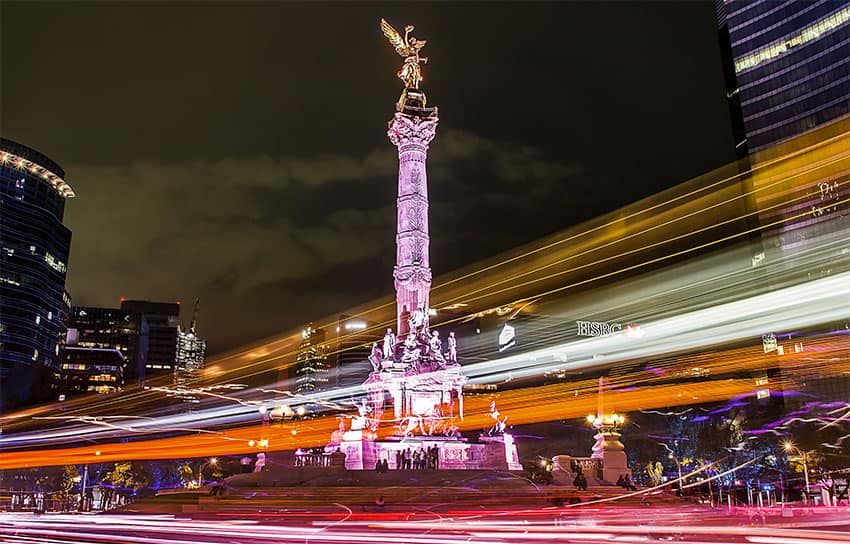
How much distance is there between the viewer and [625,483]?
23.6m

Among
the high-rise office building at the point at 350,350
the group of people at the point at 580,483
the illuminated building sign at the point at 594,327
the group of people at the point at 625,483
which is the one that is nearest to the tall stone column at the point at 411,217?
the group of people at the point at 625,483

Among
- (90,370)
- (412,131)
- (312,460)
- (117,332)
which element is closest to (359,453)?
(312,460)

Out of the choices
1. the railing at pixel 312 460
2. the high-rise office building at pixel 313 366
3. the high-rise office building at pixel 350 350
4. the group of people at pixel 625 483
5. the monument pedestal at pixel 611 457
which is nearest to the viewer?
the group of people at pixel 625 483

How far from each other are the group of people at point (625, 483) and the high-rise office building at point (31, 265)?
53040 mm

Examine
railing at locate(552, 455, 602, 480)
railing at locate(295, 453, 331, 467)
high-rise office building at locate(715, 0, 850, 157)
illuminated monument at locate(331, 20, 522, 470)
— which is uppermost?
high-rise office building at locate(715, 0, 850, 157)

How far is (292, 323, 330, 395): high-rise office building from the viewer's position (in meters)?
108

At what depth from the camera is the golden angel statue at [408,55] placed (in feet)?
134

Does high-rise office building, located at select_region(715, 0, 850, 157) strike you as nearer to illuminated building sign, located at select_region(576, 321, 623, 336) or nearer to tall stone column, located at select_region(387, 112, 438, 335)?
illuminated building sign, located at select_region(576, 321, 623, 336)

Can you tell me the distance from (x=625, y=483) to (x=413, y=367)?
1357 cm

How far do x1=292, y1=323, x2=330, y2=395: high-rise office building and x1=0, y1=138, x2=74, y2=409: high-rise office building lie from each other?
3768 cm

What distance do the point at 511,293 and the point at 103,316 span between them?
82.0m

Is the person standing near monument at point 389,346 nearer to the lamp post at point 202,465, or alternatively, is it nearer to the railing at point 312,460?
the railing at point 312,460

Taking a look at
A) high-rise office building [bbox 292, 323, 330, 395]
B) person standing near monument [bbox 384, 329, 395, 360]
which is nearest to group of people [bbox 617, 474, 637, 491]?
person standing near monument [bbox 384, 329, 395, 360]

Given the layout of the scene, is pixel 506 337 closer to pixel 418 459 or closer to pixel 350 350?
pixel 350 350
